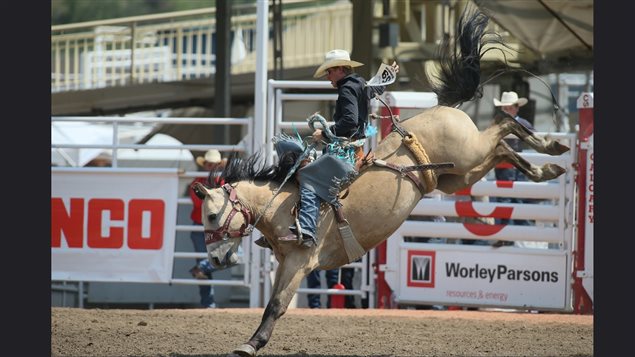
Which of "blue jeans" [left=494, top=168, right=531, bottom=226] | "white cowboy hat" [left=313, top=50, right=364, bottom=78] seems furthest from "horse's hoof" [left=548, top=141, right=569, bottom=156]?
"blue jeans" [left=494, top=168, right=531, bottom=226]

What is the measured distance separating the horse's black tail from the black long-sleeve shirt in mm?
808

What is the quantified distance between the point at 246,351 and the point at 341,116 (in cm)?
164

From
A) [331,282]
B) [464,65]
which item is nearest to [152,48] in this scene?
[331,282]

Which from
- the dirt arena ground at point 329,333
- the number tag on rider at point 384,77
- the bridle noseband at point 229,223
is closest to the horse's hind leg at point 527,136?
the number tag on rider at point 384,77

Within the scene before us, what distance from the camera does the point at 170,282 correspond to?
10930 millimetres

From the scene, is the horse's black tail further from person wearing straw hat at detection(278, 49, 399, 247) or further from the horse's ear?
the horse's ear

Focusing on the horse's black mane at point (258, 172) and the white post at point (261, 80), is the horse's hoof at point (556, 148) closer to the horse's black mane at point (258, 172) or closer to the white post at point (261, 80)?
the horse's black mane at point (258, 172)

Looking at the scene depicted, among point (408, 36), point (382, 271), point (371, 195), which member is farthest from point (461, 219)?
point (408, 36)

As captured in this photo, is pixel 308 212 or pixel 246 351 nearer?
pixel 246 351

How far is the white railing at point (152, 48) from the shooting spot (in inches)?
685

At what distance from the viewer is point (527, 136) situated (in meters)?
7.70

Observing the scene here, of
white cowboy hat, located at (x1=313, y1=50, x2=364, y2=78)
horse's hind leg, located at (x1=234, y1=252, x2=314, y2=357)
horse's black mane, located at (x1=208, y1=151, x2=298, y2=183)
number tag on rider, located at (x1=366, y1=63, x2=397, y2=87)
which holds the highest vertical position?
white cowboy hat, located at (x1=313, y1=50, x2=364, y2=78)

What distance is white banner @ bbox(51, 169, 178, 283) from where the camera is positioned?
36.1 ft

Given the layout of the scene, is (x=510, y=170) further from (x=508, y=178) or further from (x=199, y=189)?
(x=199, y=189)
